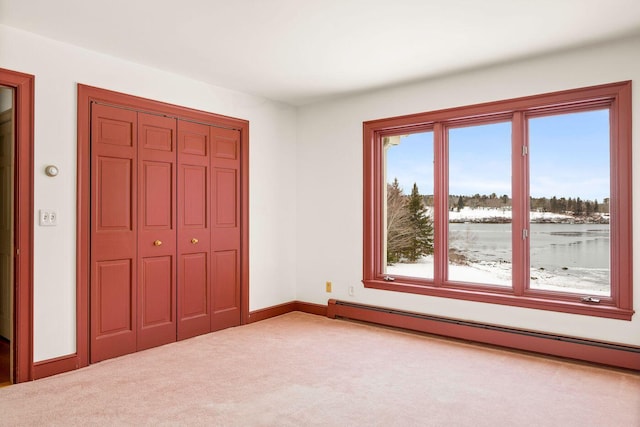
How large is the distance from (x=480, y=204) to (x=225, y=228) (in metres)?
2.55

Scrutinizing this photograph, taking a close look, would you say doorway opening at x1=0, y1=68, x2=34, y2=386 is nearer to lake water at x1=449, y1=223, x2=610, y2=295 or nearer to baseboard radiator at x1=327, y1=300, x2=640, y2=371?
baseboard radiator at x1=327, y1=300, x2=640, y2=371

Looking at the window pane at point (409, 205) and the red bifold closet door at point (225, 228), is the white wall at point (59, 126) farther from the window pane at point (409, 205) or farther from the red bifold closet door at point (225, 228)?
the window pane at point (409, 205)

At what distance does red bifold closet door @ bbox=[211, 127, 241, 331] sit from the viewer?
13.8 ft

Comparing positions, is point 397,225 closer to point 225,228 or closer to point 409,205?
point 409,205

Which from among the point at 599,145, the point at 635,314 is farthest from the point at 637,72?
the point at 635,314

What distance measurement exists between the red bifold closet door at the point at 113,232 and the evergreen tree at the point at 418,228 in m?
2.67

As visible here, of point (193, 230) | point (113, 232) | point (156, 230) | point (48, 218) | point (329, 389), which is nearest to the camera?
point (329, 389)

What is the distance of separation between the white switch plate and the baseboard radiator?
283 centimetres

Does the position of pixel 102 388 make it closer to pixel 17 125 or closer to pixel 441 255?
pixel 17 125

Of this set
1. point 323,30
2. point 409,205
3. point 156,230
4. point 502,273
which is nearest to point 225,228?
point 156,230

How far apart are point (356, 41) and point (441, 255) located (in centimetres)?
216

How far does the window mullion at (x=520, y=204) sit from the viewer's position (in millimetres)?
3611

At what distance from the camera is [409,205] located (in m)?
4.39

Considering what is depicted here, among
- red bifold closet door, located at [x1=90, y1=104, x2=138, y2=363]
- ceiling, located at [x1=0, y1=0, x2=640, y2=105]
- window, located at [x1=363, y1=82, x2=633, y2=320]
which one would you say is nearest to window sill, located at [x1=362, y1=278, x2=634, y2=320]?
window, located at [x1=363, y1=82, x2=633, y2=320]
